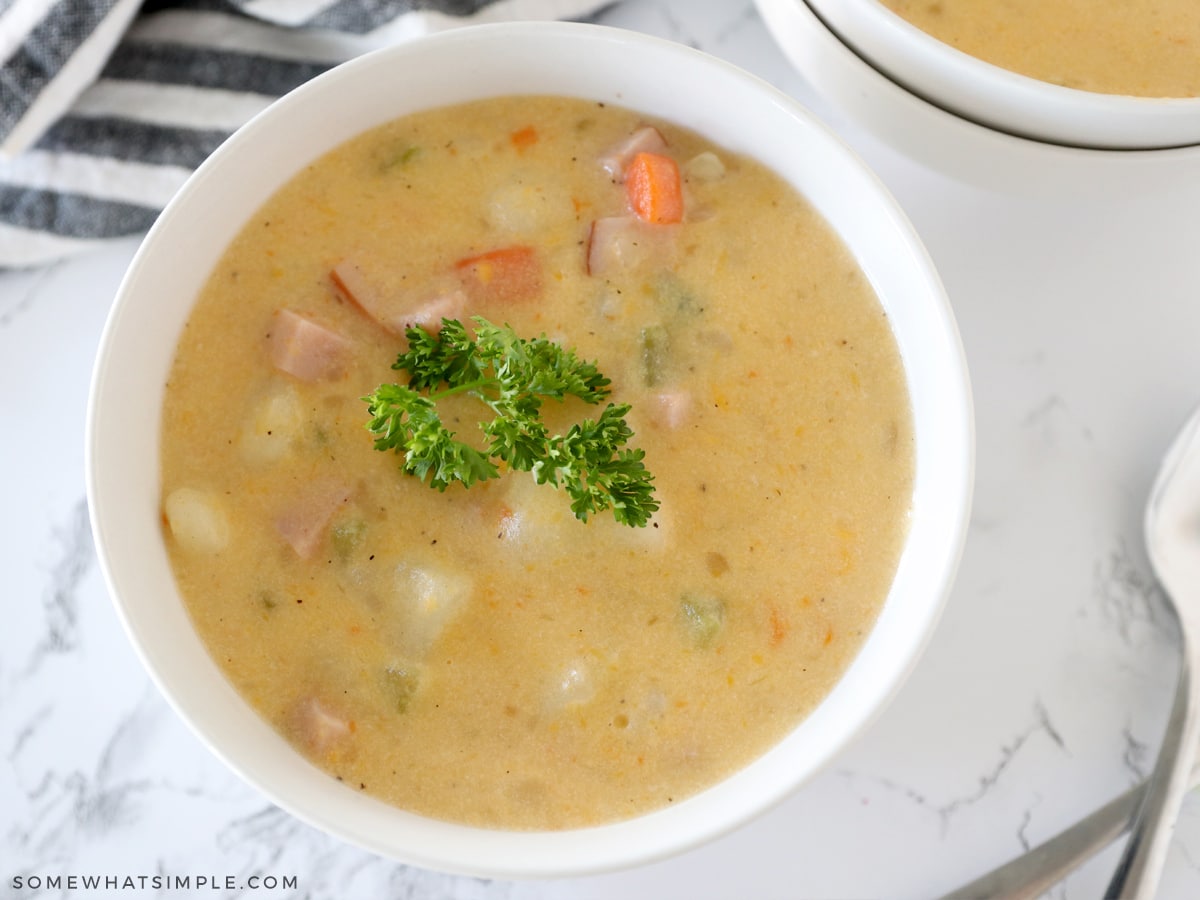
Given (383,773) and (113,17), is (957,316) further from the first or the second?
(113,17)

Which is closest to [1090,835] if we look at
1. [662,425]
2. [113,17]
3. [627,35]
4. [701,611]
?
[701,611]

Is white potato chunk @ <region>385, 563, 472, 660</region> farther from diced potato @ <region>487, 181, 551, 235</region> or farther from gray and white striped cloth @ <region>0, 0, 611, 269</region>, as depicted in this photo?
gray and white striped cloth @ <region>0, 0, 611, 269</region>

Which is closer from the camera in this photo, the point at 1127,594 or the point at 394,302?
the point at 394,302

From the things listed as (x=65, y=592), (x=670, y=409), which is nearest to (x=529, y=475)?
(x=670, y=409)

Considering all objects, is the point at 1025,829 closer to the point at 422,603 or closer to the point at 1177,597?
the point at 1177,597

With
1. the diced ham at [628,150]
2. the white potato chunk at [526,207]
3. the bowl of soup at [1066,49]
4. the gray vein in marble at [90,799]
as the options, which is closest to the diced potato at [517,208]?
the white potato chunk at [526,207]

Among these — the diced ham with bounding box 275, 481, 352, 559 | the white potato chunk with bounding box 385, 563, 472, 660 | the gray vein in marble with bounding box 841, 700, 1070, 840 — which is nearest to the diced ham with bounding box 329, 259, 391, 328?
the diced ham with bounding box 275, 481, 352, 559

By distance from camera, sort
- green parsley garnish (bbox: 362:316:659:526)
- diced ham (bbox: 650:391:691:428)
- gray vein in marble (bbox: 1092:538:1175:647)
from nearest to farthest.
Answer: green parsley garnish (bbox: 362:316:659:526) → diced ham (bbox: 650:391:691:428) → gray vein in marble (bbox: 1092:538:1175:647)
